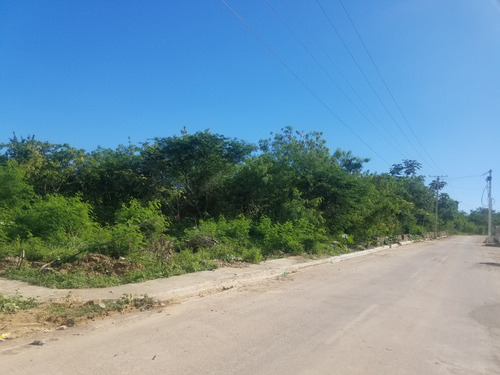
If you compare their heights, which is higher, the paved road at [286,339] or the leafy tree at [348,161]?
the leafy tree at [348,161]

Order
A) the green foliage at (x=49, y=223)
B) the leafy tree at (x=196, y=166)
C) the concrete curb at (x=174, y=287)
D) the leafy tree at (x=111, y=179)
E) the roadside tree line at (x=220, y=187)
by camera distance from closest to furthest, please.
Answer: the concrete curb at (x=174, y=287) < the green foliage at (x=49, y=223) < the roadside tree line at (x=220, y=187) < the leafy tree at (x=196, y=166) < the leafy tree at (x=111, y=179)

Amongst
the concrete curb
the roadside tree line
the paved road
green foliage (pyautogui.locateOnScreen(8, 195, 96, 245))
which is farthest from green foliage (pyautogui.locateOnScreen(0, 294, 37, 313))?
the roadside tree line

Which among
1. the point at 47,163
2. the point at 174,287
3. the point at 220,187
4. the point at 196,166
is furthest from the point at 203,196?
the point at 174,287

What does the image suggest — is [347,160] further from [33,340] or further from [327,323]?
[33,340]

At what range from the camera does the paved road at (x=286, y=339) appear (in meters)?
4.46

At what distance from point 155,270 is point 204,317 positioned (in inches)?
159

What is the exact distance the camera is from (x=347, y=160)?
95.8 feet

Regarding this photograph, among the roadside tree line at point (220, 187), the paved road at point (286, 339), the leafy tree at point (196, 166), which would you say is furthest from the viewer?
the leafy tree at point (196, 166)

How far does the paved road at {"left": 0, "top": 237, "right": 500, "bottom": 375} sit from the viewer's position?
4457mm

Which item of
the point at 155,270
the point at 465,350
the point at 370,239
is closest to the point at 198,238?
the point at 155,270

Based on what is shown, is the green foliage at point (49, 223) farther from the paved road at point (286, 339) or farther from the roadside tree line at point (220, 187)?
the paved road at point (286, 339)

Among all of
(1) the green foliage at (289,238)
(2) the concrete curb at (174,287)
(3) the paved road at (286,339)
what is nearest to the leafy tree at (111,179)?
(1) the green foliage at (289,238)

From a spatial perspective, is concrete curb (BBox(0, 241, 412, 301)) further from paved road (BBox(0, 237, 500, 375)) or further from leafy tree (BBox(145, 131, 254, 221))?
leafy tree (BBox(145, 131, 254, 221))

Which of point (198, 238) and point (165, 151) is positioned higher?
point (165, 151)
